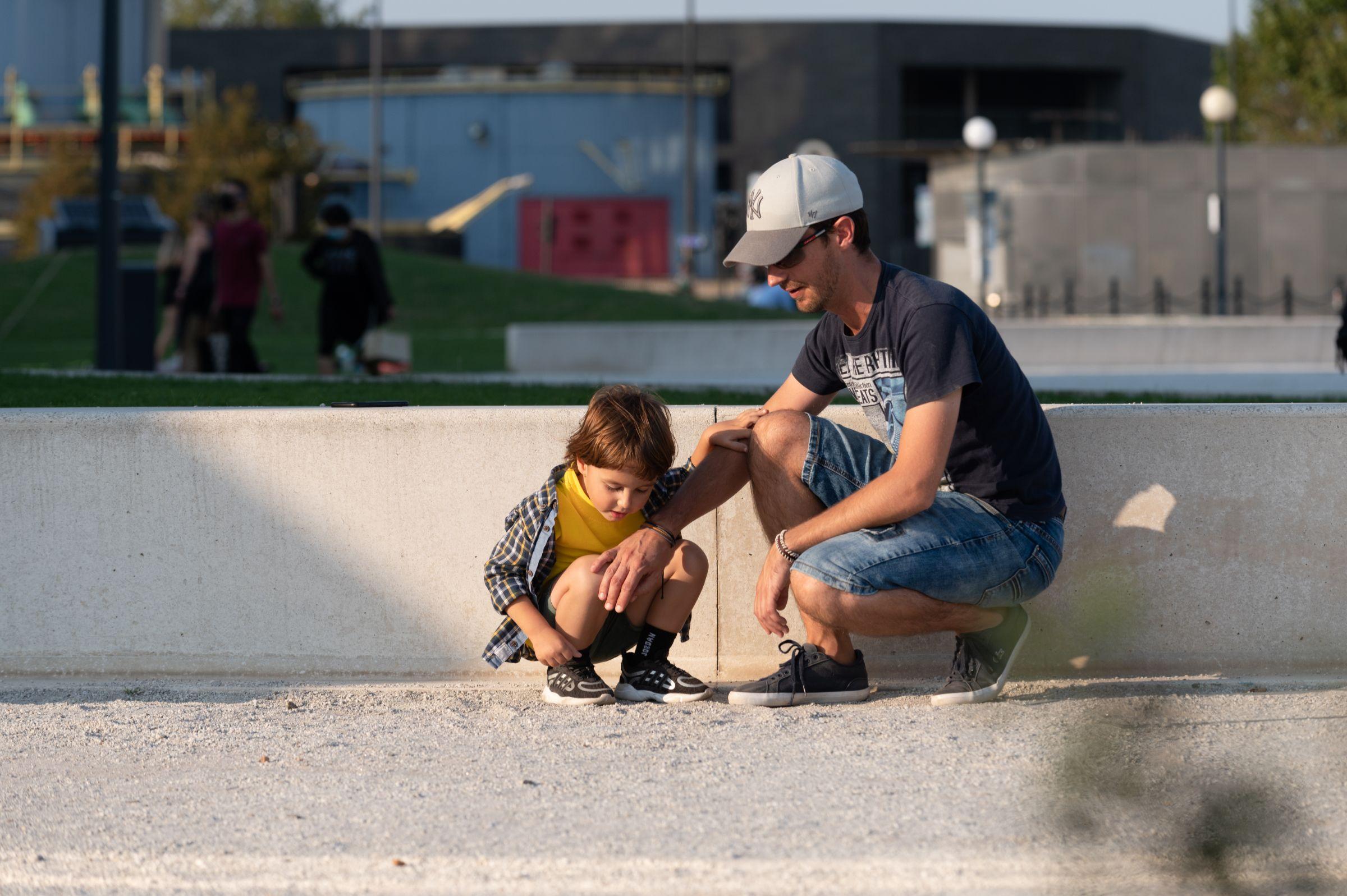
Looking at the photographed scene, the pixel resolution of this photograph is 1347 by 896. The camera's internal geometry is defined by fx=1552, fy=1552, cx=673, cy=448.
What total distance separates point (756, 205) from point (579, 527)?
3.42ft

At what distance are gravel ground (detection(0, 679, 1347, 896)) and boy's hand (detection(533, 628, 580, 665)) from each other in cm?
18

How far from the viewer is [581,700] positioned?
451cm

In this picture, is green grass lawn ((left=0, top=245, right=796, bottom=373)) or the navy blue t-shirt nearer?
the navy blue t-shirt

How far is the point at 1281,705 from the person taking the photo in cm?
440

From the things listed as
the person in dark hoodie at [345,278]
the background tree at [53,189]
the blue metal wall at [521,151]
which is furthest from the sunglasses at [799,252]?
the blue metal wall at [521,151]

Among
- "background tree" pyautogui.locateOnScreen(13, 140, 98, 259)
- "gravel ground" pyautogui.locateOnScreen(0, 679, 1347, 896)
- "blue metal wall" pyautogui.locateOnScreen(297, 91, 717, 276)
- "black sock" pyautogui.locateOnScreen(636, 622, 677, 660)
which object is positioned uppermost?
"blue metal wall" pyautogui.locateOnScreen(297, 91, 717, 276)

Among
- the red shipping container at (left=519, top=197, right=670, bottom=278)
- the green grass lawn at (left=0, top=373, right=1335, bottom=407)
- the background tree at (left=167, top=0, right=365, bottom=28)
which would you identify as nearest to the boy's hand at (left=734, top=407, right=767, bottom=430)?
the green grass lawn at (left=0, top=373, right=1335, bottom=407)

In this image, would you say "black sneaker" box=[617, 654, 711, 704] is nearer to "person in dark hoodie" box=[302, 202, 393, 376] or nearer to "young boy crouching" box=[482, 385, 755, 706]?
"young boy crouching" box=[482, 385, 755, 706]

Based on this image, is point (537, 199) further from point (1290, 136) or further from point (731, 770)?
point (731, 770)

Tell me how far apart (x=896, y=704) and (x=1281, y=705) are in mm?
1083

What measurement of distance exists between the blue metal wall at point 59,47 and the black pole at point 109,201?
38052 millimetres

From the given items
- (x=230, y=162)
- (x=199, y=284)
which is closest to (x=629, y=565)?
(x=199, y=284)

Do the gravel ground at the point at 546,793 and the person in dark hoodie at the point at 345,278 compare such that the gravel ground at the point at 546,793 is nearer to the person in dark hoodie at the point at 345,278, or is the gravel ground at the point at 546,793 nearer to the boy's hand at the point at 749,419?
the boy's hand at the point at 749,419

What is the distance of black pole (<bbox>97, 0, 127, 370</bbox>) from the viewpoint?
37.9 ft
